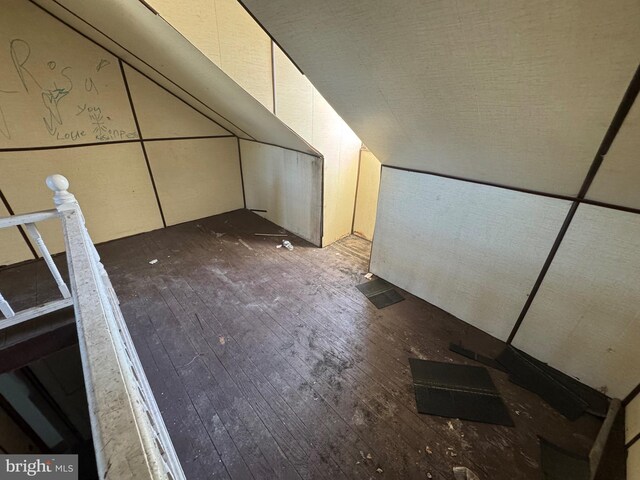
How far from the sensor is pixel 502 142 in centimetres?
142

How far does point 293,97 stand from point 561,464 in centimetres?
312

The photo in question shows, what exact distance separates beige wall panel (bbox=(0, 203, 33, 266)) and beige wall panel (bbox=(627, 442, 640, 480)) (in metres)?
4.92

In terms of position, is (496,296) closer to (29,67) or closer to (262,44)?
(262,44)

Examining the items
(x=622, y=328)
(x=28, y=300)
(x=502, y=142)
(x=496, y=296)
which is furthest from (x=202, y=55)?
(x=622, y=328)

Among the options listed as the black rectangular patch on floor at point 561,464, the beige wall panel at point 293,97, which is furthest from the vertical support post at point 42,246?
the black rectangular patch on floor at point 561,464

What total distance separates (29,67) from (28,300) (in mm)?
2156

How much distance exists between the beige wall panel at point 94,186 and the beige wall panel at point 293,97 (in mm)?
2139

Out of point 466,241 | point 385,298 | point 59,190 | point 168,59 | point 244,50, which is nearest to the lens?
point 59,190

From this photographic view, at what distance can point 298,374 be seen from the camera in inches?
72.9

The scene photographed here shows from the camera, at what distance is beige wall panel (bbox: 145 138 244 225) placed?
3.55m

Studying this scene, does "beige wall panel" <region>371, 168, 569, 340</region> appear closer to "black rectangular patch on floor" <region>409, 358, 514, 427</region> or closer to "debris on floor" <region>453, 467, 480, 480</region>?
"black rectangular patch on floor" <region>409, 358, 514, 427</region>

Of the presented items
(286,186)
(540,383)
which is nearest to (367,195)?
(286,186)

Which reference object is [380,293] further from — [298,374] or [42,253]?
[42,253]
